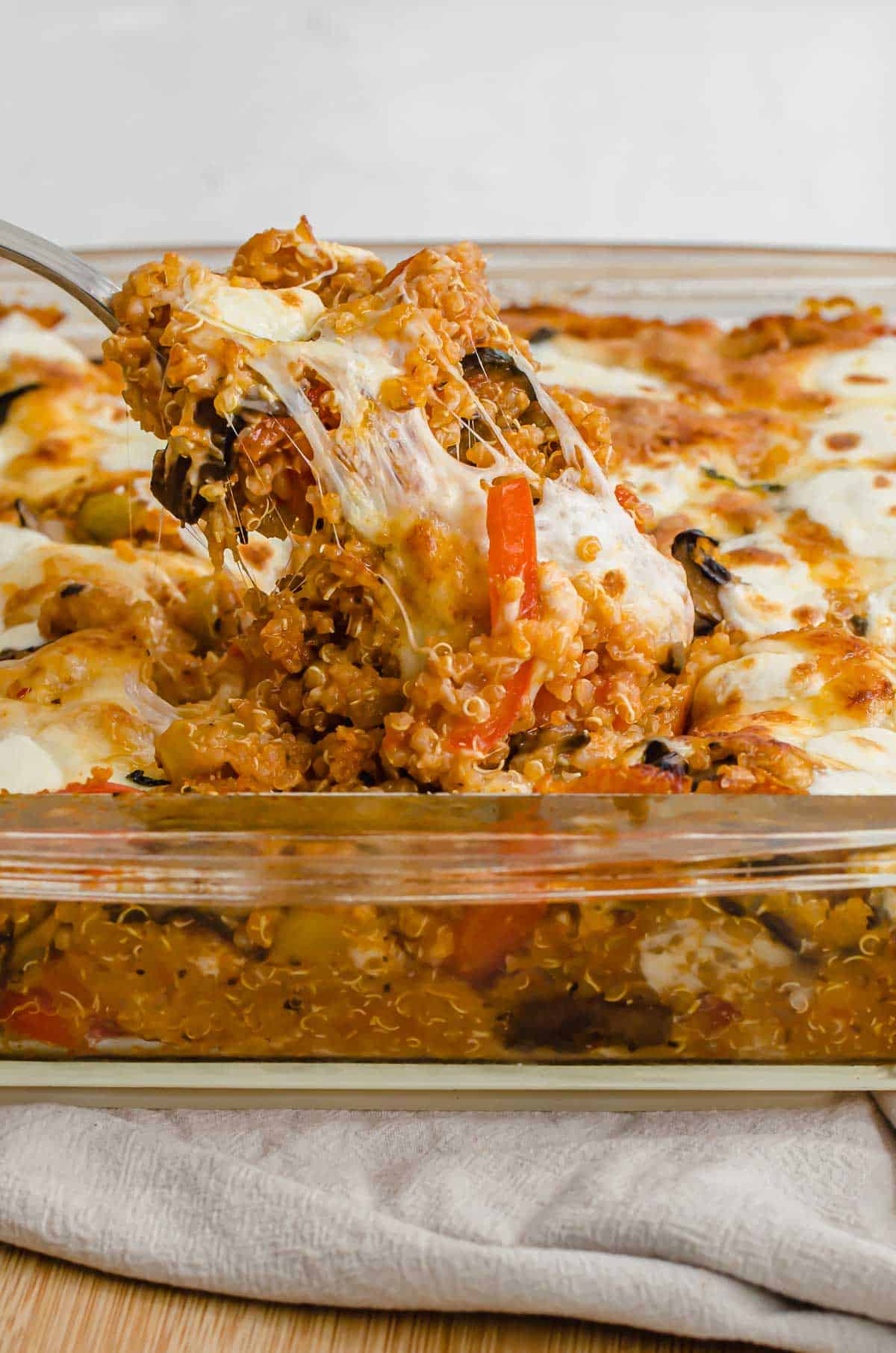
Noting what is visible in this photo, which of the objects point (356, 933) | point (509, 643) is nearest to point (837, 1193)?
point (356, 933)

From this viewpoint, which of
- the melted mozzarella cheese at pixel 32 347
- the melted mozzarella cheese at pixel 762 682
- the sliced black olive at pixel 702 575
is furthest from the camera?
the melted mozzarella cheese at pixel 32 347

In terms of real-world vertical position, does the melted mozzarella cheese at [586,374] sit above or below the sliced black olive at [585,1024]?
above

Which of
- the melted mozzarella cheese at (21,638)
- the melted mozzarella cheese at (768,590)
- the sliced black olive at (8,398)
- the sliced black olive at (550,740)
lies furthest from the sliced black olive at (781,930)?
the sliced black olive at (8,398)

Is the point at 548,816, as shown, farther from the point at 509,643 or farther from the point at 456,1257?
the point at 456,1257

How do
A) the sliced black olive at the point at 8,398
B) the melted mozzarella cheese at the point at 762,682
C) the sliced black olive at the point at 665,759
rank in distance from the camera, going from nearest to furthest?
the sliced black olive at the point at 665,759 → the melted mozzarella cheese at the point at 762,682 → the sliced black olive at the point at 8,398

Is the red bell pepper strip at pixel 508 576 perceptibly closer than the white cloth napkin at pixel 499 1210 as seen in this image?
No

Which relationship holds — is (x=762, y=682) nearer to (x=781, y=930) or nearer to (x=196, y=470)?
(x=781, y=930)

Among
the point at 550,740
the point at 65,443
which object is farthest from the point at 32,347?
the point at 550,740

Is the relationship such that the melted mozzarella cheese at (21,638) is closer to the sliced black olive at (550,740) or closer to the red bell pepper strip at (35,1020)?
the red bell pepper strip at (35,1020)
